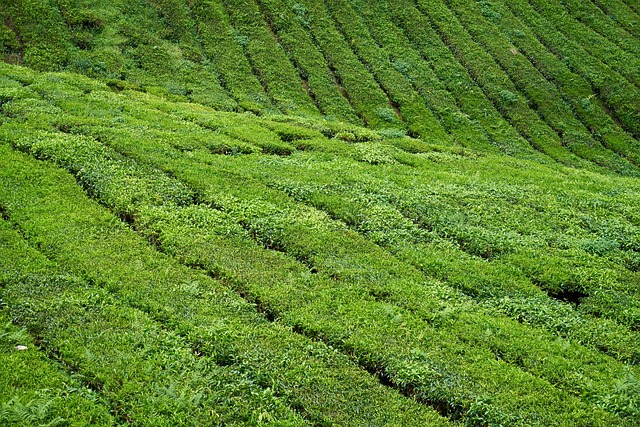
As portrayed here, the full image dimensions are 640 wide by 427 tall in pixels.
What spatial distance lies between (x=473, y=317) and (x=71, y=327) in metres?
9.84

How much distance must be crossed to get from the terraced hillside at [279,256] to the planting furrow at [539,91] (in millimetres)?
612

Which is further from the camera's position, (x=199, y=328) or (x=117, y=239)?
(x=117, y=239)

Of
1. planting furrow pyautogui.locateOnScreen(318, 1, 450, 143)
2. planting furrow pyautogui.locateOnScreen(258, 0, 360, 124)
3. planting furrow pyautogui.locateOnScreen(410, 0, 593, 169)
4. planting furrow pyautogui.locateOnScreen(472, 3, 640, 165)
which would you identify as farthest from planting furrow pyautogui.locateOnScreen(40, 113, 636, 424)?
planting furrow pyautogui.locateOnScreen(472, 3, 640, 165)

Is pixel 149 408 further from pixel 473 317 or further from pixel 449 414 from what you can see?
pixel 473 317

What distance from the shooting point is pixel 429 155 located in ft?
96.2


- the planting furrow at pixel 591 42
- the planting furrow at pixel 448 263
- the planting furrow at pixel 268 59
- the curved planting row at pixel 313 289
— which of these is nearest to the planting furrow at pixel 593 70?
the planting furrow at pixel 591 42

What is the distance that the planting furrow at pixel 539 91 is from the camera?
39188mm

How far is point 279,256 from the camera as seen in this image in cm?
1622

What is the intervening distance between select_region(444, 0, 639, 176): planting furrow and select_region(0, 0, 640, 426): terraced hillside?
0.61 metres

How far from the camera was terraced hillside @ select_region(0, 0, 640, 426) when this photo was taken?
1102cm

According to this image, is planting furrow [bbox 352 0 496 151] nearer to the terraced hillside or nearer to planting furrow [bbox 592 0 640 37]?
the terraced hillside

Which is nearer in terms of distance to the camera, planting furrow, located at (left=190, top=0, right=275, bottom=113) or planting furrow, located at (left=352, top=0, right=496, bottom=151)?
planting furrow, located at (left=190, top=0, right=275, bottom=113)

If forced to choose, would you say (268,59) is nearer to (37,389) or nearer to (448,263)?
(448,263)

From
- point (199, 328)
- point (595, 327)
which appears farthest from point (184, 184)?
point (595, 327)
